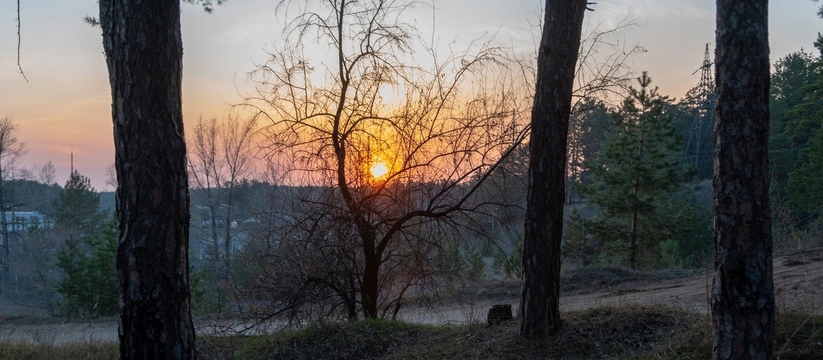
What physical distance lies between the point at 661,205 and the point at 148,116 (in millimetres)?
23505

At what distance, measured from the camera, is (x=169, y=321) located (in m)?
4.52

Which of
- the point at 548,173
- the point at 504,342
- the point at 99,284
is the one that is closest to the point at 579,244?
the point at 504,342

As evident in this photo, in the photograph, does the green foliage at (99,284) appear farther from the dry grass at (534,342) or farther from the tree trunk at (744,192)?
the tree trunk at (744,192)

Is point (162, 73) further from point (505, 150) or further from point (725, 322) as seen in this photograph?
point (505, 150)

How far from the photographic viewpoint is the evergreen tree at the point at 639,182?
23688 mm

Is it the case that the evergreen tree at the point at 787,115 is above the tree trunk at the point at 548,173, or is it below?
above

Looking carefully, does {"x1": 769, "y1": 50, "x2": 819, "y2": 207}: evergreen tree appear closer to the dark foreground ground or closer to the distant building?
the dark foreground ground

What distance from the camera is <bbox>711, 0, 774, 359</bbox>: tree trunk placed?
4.69 m

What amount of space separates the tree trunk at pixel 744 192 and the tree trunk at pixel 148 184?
13.7 feet

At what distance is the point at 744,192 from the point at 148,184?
4.50 meters

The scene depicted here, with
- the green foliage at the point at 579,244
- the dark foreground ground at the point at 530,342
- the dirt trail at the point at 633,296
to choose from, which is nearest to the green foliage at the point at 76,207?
the dirt trail at the point at 633,296

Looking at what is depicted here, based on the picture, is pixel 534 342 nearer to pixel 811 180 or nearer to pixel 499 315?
pixel 499 315

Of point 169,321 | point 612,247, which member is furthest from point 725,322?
point 612,247

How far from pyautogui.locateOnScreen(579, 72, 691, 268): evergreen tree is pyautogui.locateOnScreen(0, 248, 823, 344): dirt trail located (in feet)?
20.2
